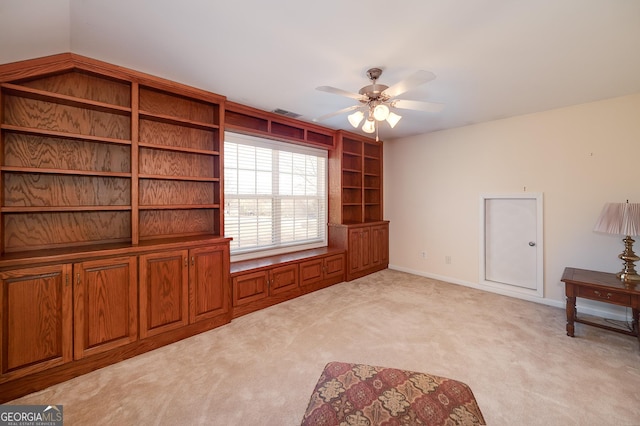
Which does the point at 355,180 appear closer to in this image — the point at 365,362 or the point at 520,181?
the point at 520,181

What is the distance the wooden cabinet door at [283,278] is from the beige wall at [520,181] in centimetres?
246

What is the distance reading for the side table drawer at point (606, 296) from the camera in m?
2.49

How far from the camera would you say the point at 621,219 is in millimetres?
2688

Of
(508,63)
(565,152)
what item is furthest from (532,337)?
(508,63)

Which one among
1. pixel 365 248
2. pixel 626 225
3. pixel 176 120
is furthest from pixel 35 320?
pixel 626 225

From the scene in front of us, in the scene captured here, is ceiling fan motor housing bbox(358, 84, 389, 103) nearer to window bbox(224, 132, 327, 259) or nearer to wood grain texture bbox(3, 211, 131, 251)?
window bbox(224, 132, 327, 259)

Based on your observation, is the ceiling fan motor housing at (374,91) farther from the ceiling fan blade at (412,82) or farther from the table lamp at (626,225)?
the table lamp at (626,225)

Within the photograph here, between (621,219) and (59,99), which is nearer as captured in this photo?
(59,99)

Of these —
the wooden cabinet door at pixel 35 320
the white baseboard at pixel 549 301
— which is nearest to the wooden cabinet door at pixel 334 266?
the white baseboard at pixel 549 301

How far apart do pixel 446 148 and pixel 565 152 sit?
5.07ft

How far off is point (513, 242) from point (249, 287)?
12.7 feet

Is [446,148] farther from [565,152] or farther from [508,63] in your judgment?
[508,63]

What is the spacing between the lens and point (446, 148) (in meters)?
4.57

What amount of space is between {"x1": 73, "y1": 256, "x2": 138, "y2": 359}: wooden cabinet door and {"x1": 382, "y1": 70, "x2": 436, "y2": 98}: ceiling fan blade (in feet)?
8.76
